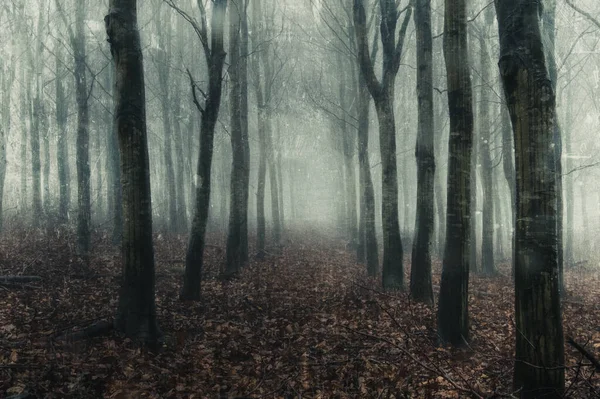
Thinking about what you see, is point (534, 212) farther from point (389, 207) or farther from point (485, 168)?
point (485, 168)

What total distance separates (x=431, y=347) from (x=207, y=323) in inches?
145

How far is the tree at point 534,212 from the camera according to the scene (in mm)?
3715

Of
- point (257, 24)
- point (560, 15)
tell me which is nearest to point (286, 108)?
point (257, 24)

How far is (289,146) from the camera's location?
3209cm

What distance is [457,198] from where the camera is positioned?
19.9ft

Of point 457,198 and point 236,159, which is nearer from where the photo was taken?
point 457,198

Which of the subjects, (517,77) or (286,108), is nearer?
(517,77)

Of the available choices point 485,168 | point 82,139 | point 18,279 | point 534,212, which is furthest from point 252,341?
point 485,168

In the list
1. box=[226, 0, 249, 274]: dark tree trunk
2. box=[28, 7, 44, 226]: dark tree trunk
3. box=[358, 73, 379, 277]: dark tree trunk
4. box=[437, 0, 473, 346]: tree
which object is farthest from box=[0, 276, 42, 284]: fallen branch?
box=[28, 7, 44, 226]: dark tree trunk

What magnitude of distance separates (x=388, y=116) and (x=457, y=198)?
4241 millimetres

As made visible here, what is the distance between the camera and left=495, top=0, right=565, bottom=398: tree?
12.2 feet

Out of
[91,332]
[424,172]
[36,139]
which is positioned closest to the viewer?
[91,332]

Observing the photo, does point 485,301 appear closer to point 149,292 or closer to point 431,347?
point 431,347

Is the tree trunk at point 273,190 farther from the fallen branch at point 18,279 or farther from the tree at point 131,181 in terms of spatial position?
the tree at point 131,181
